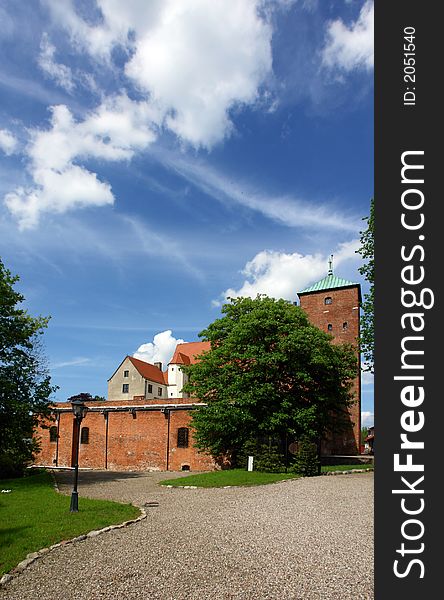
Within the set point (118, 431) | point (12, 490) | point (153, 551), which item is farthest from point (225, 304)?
point (153, 551)

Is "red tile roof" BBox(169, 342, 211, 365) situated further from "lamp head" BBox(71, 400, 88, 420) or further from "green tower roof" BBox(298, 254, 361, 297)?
"lamp head" BBox(71, 400, 88, 420)

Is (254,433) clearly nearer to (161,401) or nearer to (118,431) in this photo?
(161,401)

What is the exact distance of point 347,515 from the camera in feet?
37.0

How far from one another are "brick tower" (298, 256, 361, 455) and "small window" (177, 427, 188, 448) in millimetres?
11275

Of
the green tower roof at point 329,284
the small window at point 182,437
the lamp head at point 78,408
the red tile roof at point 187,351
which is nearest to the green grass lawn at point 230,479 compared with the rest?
the lamp head at point 78,408

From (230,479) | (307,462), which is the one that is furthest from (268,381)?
(230,479)

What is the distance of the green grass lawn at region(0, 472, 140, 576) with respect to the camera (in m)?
8.05

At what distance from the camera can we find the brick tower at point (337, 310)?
3588cm

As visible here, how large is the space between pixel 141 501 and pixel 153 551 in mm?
6588

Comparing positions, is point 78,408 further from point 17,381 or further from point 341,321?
point 341,321

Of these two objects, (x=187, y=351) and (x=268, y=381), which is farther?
(x=187, y=351)

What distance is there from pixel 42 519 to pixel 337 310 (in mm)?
31543

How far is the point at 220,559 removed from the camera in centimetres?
743

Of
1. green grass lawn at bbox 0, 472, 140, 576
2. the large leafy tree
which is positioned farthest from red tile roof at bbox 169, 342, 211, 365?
green grass lawn at bbox 0, 472, 140, 576
